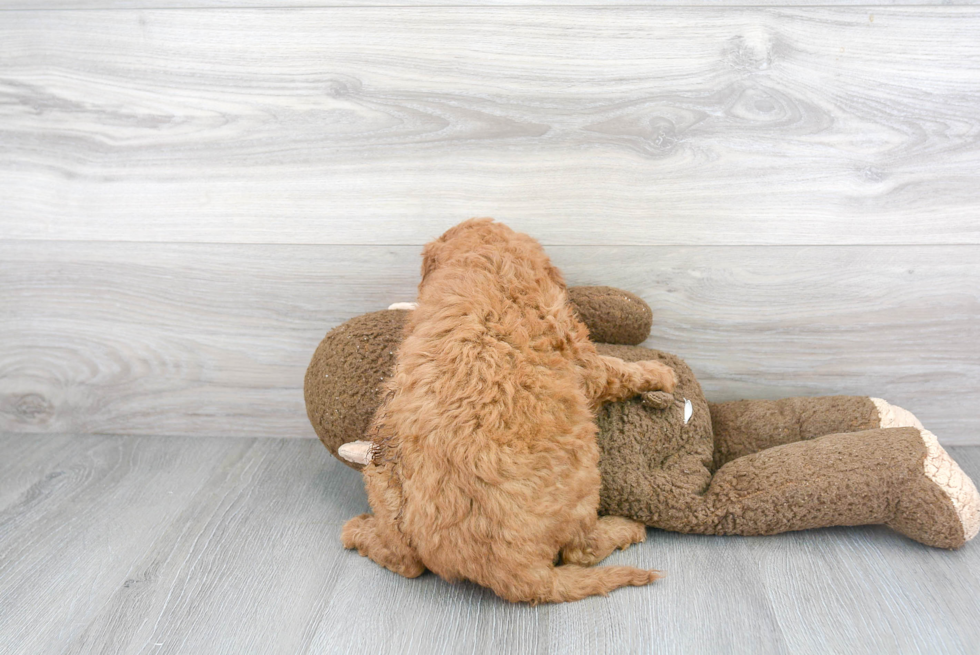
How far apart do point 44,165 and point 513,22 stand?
2.89ft

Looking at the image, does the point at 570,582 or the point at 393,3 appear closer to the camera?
the point at 570,582

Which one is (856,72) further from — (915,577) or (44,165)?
(44,165)

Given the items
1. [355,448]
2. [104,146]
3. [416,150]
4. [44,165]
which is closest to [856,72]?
[416,150]

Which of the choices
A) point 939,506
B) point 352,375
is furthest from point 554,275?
point 939,506

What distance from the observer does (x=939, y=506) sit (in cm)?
97

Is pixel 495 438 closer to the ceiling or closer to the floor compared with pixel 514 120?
closer to the floor

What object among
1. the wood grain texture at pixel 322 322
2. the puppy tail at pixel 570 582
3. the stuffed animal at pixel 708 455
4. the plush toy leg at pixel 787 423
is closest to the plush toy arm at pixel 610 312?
the stuffed animal at pixel 708 455

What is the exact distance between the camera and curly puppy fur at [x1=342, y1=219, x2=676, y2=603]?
837 mm

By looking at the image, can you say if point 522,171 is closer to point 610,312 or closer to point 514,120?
point 514,120

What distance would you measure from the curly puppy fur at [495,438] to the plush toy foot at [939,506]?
37cm

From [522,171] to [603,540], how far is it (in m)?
0.61

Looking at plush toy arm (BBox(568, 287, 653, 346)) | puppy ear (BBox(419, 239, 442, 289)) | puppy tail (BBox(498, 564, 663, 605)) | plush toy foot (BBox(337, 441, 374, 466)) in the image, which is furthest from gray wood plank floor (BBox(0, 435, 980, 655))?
puppy ear (BBox(419, 239, 442, 289))

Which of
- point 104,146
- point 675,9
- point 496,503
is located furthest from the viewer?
point 104,146

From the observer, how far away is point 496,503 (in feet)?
2.72
